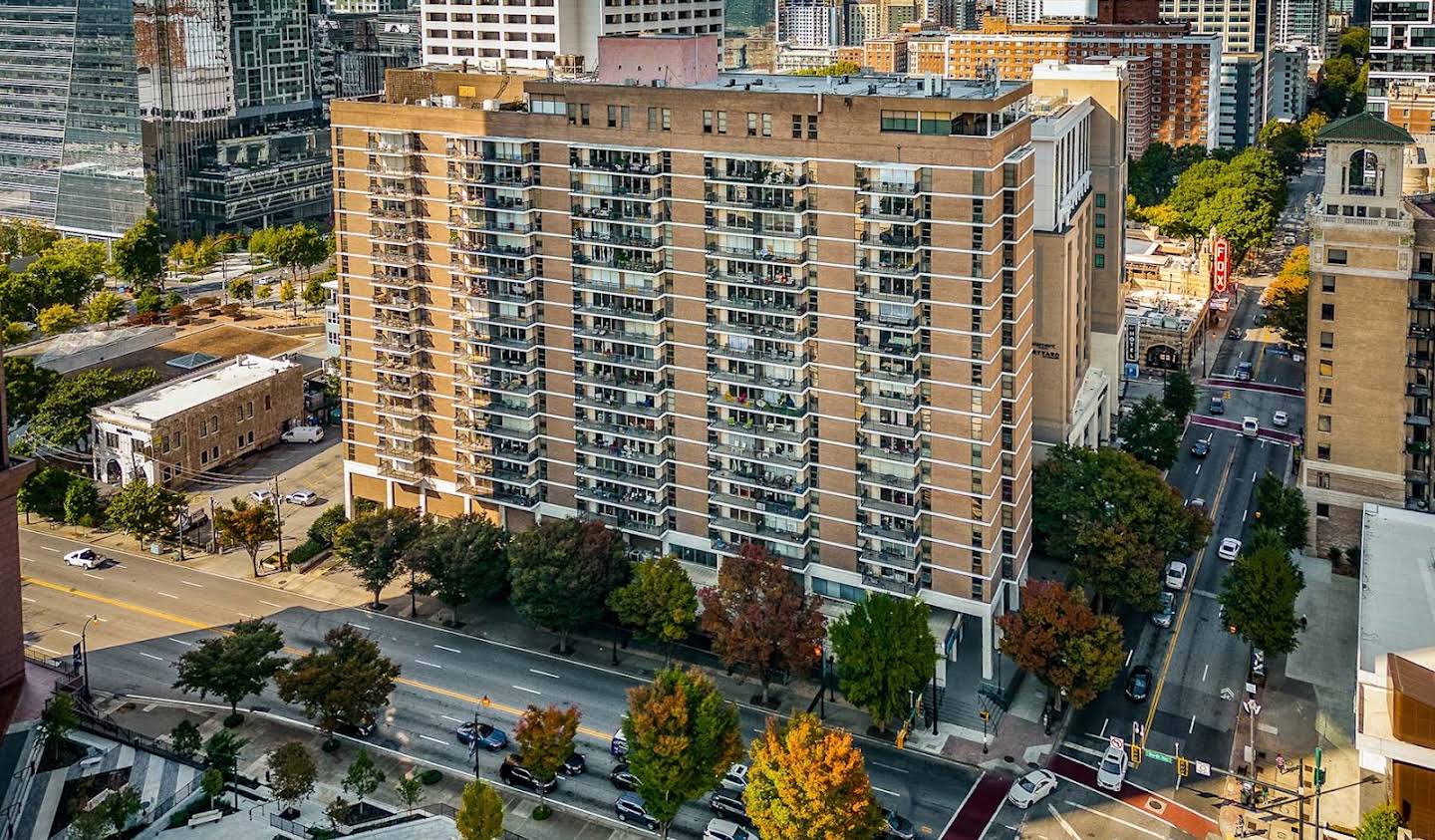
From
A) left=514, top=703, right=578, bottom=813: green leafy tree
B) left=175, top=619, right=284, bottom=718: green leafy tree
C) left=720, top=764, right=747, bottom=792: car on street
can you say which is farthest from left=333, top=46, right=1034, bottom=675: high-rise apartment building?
left=175, top=619, right=284, bottom=718: green leafy tree

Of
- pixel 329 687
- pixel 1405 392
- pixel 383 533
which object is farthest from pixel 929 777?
pixel 1405 392

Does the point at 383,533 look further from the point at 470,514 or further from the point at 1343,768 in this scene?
the point at 1343,768

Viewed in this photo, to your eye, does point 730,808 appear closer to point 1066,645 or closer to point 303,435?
point 1066,645

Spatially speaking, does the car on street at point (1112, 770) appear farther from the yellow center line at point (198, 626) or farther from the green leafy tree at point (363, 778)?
the green leafy tree at point (363, 778)

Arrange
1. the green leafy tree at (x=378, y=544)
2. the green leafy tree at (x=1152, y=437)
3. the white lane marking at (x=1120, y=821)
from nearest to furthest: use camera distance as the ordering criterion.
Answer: the white lane marking at (x=1120, y=821)
the green leafy tree at (x=378, y=544)
the green leafy tree at (x=1152, y=437)

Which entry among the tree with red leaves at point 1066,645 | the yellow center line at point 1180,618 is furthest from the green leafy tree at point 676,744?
the yellow center line at point 1180,618

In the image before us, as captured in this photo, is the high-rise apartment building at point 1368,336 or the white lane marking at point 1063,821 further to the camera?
the high-rise apartment building at point 1368,336
